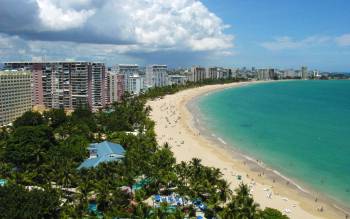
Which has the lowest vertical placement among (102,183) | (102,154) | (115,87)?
(102,183)

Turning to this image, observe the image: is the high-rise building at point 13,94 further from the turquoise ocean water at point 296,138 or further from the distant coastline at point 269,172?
the turquoise ocean water at point 296,138

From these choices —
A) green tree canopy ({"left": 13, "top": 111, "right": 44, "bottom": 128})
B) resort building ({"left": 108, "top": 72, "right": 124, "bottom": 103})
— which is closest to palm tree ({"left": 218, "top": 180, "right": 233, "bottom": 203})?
green tree canopy ({"left": 13, "top": 111, "right": 44, "bottom": 128})

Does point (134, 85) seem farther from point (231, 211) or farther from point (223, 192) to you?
point (231, 211)

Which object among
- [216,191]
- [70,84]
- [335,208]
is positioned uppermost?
[70,84]

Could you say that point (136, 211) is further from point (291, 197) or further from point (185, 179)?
point (291, 197)

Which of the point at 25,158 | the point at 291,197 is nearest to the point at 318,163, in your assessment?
the point at 291,197

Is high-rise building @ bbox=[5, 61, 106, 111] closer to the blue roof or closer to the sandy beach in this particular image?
the sandy beach

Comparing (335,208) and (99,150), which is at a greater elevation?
(99,150)

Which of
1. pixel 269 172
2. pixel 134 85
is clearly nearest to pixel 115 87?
pixel 134 85
